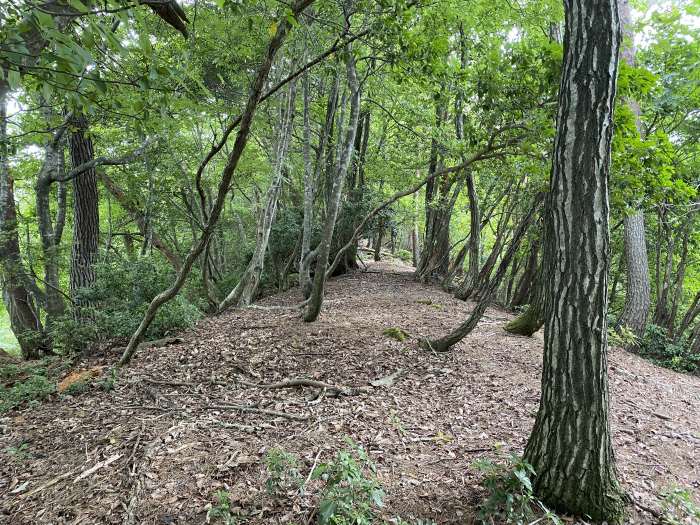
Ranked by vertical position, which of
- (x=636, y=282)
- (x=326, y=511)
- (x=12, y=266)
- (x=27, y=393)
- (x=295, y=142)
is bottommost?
(x=27, y=393)

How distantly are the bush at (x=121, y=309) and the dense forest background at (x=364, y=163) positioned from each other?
34 mm

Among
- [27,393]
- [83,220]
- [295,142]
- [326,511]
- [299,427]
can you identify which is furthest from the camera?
[295,142]

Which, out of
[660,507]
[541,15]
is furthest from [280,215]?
[660,507]

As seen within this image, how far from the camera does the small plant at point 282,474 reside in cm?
268

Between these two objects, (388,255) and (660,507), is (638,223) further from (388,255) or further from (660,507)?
(388,255)

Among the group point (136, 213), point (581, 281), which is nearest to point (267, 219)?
point (136, 213)

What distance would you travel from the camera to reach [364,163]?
12.0m

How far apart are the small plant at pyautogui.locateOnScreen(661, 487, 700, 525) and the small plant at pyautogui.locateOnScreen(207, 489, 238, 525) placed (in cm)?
273

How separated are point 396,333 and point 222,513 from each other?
3.95 metres

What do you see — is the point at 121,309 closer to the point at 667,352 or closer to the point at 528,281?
the point at 528,281

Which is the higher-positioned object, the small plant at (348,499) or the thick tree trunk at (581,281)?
the thick tree trunk at (581,281)

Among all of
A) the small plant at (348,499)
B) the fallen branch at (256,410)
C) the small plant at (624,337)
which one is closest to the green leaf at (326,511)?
the small plant at (348,499)

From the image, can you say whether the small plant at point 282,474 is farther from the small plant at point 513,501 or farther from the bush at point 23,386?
the bush at point 23,386

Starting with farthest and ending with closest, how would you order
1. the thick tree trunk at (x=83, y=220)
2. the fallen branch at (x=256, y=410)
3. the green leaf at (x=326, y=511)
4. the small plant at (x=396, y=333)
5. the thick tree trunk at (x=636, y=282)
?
the thick tree trunk at (x=636, y=282), the thick tree trunk at (x=83, y=220), the small plant at (x=396, y=333), the fallen branch at (x=256, y=410), the green leaf at (x=326, y=511)
